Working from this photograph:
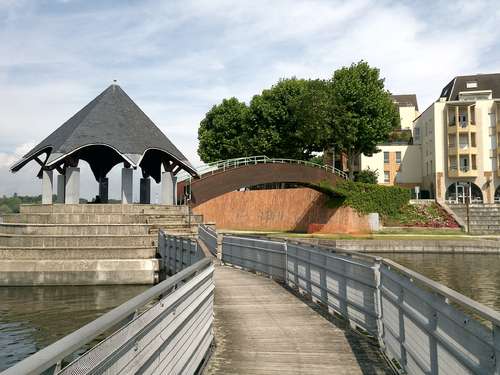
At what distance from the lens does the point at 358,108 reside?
5997 cm

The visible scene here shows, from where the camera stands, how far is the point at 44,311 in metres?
17.5

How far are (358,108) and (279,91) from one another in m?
12.0

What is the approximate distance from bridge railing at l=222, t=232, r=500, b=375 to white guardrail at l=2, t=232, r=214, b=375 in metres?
2.74

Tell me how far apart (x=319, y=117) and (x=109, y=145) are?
31553mm

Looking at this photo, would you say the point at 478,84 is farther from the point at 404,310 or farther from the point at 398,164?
the point at 404,310

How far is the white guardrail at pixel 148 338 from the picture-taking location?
2658 mm

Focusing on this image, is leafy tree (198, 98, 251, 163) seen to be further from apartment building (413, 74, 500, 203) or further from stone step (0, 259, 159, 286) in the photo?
stone step (0, 259, 159, 286)

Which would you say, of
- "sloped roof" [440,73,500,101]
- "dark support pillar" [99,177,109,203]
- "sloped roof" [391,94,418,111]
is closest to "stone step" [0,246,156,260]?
"dark support pillar" [99,177,109,203]

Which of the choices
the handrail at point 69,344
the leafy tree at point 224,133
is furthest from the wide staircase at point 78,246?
the leafy tree at point 224,133

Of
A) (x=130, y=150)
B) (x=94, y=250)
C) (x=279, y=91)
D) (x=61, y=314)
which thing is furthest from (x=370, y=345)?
(x=279, y=91)

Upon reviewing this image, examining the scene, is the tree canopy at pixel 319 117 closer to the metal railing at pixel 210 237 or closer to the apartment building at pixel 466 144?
the apartment building at pixel 466 144

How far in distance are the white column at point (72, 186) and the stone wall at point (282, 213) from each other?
24555 millimetres

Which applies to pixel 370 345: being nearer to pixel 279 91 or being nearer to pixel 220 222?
pixel 220 222

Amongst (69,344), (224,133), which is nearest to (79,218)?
(69,344)
